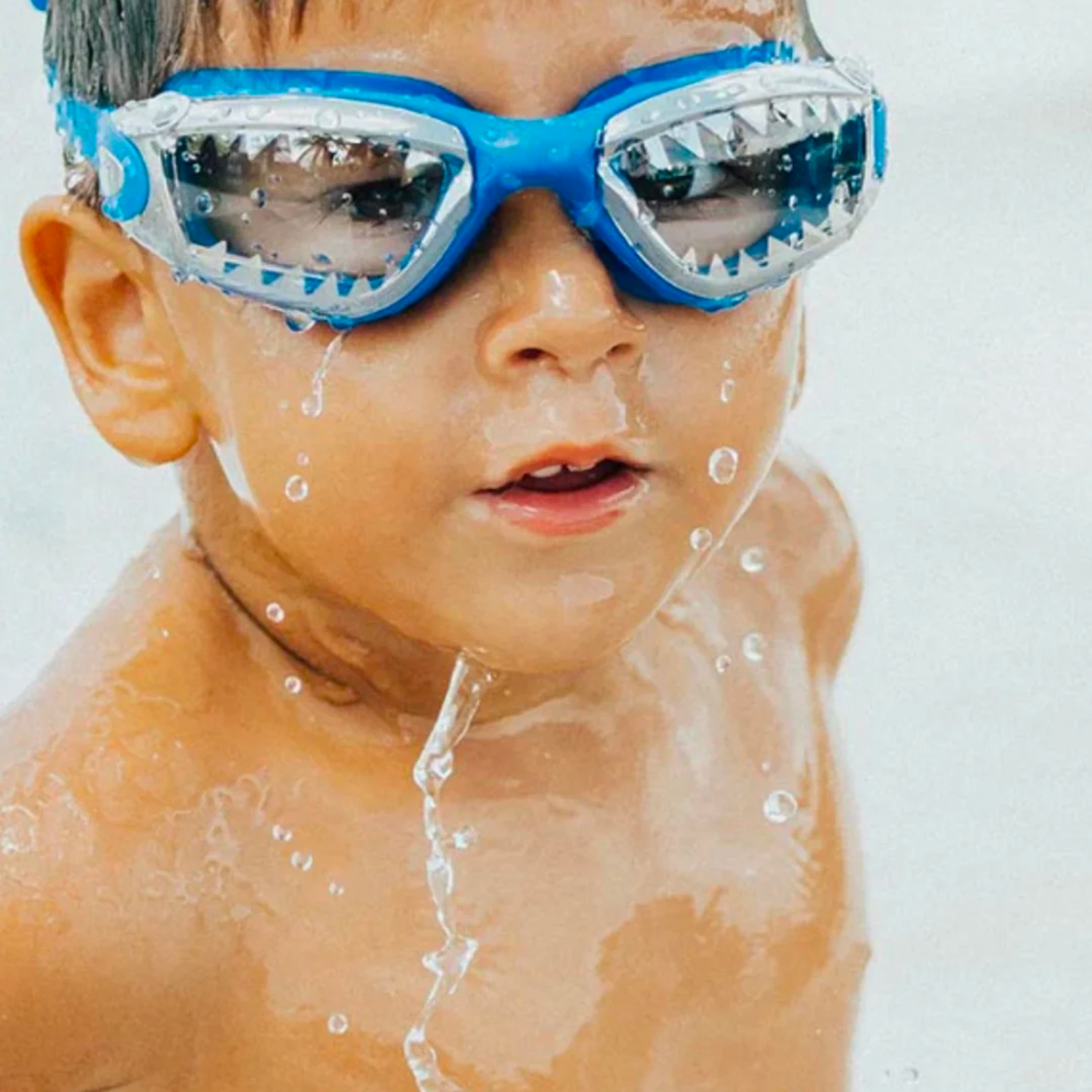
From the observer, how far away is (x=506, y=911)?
1.52 metres

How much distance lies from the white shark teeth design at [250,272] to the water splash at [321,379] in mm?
57

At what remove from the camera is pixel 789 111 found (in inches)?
52.7

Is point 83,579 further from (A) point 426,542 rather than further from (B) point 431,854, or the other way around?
(A) point 426,542

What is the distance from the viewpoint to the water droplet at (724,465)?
4.27ft

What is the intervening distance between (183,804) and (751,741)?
0.47 metres

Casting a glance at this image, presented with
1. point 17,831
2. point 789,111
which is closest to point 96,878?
point 17,831

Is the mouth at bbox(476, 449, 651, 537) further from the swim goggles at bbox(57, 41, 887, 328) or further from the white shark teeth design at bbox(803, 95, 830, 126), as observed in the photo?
the white shark teeth design at bbox(803, 95, 830, 126)

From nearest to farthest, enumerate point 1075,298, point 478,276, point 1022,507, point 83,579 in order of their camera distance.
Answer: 1. point 478,276
2. point 83,579
3. point 1022,507
4. point 1075,298

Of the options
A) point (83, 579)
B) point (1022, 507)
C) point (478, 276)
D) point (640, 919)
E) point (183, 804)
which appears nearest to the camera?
point (478, 276)

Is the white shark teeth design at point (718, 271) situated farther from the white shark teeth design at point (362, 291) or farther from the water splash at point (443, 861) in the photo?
the water splash at point (443, 861)

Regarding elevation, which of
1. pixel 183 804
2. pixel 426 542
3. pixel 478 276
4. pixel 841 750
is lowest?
pixel 841 750

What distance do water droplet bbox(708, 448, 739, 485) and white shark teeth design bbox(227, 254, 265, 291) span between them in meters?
0.29

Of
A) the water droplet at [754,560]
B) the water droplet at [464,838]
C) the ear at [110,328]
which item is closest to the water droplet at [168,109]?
the ear at [110,328]

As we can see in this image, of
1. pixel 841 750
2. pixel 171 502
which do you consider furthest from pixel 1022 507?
pixel 841 750
